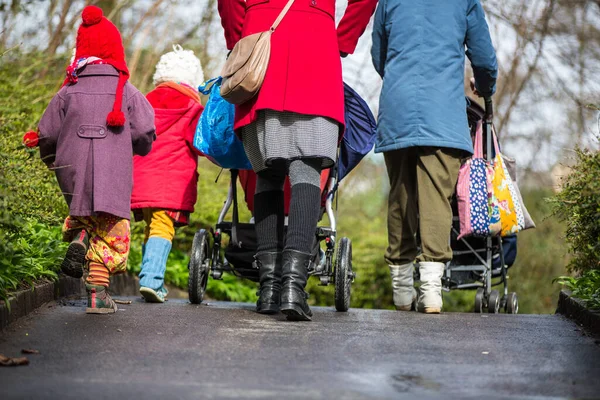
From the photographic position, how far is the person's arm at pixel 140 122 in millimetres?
5465

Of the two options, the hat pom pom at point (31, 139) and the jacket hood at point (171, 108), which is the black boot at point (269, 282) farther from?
the jacket hood at point (171, 108)

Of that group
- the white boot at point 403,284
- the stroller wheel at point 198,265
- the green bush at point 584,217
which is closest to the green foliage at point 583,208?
the green bush at point 584,217

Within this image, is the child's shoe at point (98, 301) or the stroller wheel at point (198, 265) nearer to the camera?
the child's shoe at point (98, 301)

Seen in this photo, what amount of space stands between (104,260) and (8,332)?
108cm

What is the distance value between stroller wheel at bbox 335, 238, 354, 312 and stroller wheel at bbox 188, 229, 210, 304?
0.83 meters

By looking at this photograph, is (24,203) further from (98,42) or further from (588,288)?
(588,288)

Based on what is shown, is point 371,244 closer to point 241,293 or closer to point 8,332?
point 241,293

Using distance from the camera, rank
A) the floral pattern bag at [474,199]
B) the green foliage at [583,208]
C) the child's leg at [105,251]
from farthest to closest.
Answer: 1. the floral pattern bag at [474,199]
2. the child's leg at [105,251]
3. the green foliage at [583,208]

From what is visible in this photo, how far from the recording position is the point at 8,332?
4340mm

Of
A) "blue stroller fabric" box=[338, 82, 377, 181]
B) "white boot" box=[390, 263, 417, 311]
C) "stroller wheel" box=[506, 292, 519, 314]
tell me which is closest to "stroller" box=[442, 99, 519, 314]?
"stroller wheel" box=[506, 292, 519, 314]

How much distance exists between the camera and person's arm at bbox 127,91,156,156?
5.46 meters

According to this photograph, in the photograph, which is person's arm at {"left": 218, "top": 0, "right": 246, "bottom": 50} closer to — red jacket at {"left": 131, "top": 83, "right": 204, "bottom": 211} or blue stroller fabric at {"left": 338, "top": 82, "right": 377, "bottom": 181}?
blue stroller fabric at {"left": 338, "top": 82, "right": 377, "bottom": 181}

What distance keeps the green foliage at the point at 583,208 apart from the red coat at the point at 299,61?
1.27m

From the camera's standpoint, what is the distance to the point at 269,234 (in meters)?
5.47
